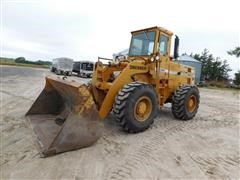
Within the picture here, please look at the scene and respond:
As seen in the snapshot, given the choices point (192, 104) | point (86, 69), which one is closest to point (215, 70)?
point (86, 69)

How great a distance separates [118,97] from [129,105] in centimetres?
24

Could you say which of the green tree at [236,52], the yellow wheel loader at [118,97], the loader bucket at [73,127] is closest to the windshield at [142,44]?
the yellow wheel loader at [118,97]

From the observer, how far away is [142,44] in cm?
564

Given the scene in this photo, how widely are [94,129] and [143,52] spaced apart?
103 inches

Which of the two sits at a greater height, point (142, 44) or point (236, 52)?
point (236, 52)

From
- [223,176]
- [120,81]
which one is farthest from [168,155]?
[120,81]

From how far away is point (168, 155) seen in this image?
3559 millimetres

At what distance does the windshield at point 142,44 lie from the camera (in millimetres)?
5422

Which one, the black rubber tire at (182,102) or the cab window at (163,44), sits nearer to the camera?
the cab window at (163,44)

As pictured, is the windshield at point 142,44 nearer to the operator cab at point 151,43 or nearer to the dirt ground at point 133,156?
the operator cab at point 151,43

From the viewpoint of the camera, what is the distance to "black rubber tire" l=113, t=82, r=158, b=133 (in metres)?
4.05

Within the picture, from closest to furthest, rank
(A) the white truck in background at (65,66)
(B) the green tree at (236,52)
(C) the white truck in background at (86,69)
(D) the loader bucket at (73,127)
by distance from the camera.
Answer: (D) the loader bucket at (73,127)
(C) the white truck in background at (86,69)
(A) the white truck in background at (65,66)
(B) the green tree at (236,52)

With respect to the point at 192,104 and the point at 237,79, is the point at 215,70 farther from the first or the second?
the point at 192,104

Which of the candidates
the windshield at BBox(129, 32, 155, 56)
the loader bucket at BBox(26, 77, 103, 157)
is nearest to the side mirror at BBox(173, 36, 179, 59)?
the windshield at BBox(129, 32, 155, 56)
